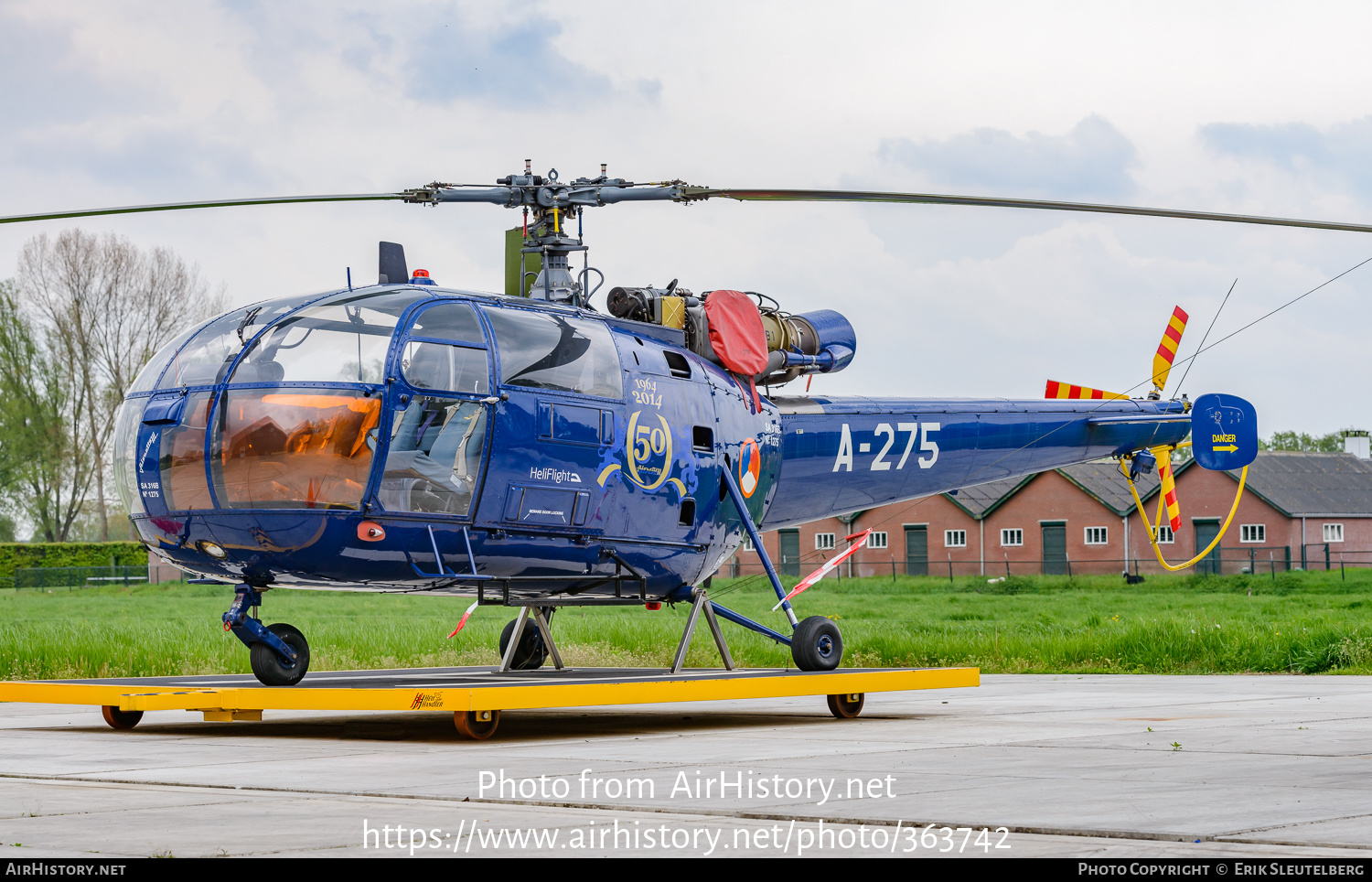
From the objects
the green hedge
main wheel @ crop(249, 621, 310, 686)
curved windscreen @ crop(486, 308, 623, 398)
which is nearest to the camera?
curved windscreen @ crop(486, 308, 623, 398)

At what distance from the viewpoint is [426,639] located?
2058cm

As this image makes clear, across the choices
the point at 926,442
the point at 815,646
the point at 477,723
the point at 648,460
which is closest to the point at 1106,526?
the point at 926,442

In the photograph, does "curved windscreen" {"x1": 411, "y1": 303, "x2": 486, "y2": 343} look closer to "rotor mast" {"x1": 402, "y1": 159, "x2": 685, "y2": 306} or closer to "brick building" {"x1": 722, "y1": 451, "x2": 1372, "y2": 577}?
"rotor mast" {"x1": 402, "y1": 159, "x2": 685, "y2": 306}

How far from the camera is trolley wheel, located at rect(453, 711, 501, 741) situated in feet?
34.0

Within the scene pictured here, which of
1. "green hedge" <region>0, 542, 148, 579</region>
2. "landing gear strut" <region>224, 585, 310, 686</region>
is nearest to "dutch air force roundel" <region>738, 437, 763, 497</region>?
"landing gear strut" <region>224, 585, 310, 686</region>

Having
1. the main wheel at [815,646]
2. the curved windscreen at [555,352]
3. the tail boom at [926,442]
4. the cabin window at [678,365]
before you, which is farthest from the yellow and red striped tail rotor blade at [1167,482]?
the curved windscreen at [555,352]

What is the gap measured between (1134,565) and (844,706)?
166ft

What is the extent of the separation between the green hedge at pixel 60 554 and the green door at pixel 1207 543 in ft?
151

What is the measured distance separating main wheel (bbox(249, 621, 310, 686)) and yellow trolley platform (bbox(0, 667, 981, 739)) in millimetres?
127

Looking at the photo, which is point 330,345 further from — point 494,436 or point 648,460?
point 648,460

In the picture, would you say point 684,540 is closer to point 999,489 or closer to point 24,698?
point 24,698

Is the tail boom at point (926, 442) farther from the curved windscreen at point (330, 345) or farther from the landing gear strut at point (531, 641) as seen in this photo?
the curved windscreen at point (330, 345)
